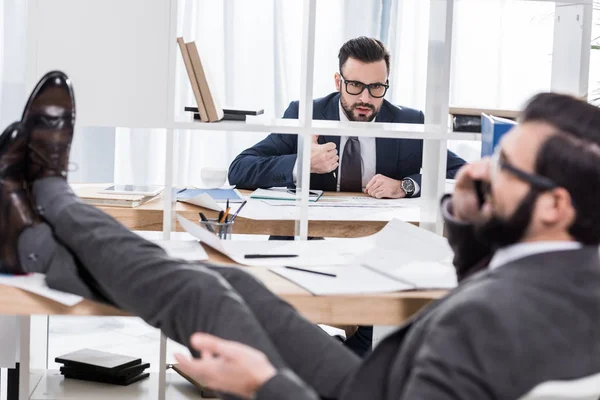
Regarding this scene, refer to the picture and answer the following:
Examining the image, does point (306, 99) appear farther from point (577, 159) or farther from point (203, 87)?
point (577, 159)

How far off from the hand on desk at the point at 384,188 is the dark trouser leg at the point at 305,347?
1706mm

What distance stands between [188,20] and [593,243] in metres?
3.52

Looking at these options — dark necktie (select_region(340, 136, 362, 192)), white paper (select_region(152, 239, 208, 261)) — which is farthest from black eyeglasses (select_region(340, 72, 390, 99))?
white paper (select_region(152, 239, 208, 261))

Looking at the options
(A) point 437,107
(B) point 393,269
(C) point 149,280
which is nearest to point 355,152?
(A) point 437,107

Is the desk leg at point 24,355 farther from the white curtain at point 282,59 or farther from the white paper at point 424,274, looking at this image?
the white curtain at point 282,59

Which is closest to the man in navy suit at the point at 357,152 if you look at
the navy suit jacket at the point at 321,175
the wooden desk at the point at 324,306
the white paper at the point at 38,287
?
the navy suit jacket at the point at 321,175

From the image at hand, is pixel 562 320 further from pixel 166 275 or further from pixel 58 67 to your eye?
pixel 58 67

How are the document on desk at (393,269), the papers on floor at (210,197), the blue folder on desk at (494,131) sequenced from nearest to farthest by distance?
Result: the document on desk at (393,269) → the blue folder on desk at (494,131) → the papers on floor at (210,197)

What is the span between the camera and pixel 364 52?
344 centimetres

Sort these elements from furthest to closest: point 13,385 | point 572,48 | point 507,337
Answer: point 13,385, point 572,48, point 507,337

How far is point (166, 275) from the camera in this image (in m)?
1.47

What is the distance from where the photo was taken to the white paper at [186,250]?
5.85 feet

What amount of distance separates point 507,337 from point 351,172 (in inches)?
91.0

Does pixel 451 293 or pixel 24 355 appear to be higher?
pixel 451 293
